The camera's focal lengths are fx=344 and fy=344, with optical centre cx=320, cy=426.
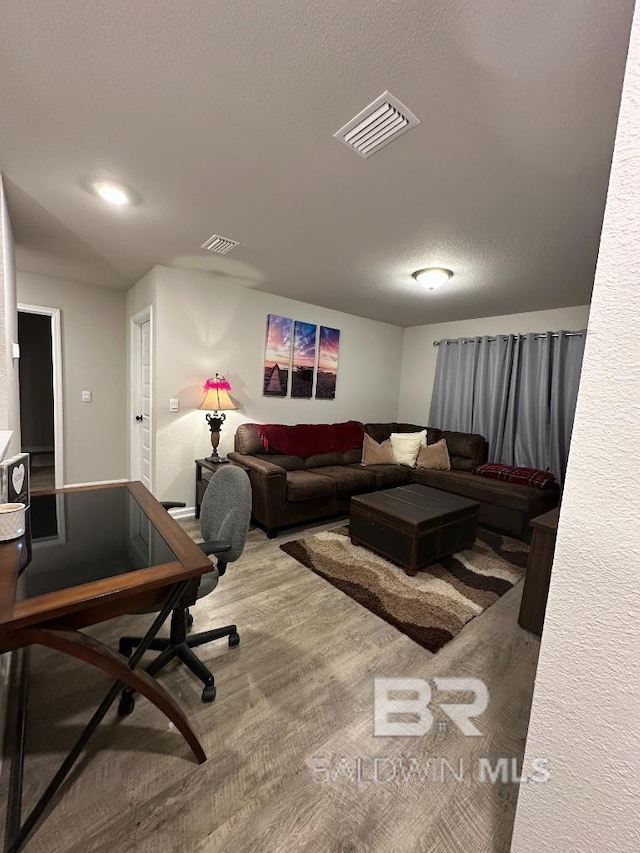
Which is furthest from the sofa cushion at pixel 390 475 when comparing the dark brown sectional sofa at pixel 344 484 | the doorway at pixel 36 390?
the doorway at pixel 36 390

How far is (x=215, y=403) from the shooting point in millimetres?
3391

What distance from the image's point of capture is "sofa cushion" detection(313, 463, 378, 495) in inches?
137

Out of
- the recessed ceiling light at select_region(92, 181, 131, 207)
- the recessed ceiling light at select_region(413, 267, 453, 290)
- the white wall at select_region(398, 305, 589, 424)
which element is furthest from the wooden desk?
the white wall at select_region(398, 305, 589, 424)

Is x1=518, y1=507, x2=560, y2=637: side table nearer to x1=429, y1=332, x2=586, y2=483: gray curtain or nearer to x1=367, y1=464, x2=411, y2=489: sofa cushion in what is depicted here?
x1=367, y1=464, x2=411, y2=489: sofa cushion

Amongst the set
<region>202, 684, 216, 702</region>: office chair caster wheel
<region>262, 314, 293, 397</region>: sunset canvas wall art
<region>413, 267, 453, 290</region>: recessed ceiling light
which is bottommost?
<region>202, 684, 216, 702</region>: office chair caster wheel

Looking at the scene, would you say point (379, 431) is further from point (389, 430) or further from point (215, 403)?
point (215, 403)

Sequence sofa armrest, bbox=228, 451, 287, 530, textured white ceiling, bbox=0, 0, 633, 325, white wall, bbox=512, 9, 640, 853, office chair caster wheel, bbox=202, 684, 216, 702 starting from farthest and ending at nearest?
sofa armrest, bbox=228, 451, 287, 530 < office chair caster wheel, bbox=202, 684, 216, 702 < textured white ceiling, bbox=0, 0, 633, 325 < white wall, bbox=512, 9, 640, 853

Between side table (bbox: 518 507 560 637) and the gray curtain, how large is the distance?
7.45 ft

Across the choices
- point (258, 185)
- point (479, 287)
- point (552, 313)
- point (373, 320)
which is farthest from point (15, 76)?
point (552, 313)

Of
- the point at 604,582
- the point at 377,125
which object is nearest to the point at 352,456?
the point at 377,125

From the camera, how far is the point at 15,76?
4.10 ft

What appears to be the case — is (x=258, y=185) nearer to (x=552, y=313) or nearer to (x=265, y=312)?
(x=265, y=312)

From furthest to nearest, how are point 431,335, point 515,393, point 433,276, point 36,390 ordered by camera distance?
point 36,390
point 431,335
point 515,393
point 433,276

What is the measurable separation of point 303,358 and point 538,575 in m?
3.28
